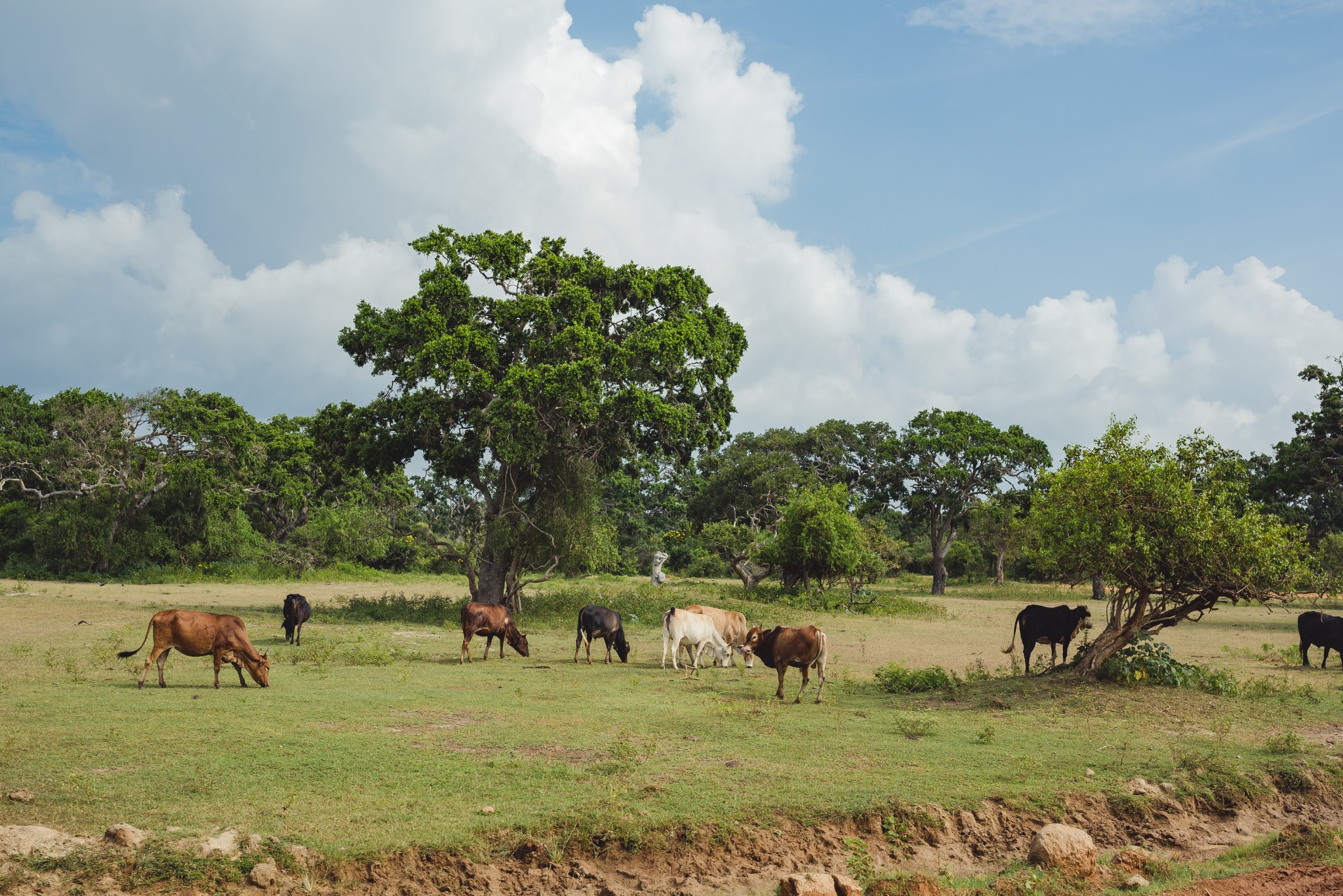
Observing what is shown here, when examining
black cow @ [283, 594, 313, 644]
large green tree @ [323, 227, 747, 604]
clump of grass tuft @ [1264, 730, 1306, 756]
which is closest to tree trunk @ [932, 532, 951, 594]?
large green tree @ [323, 227, 747, 604]

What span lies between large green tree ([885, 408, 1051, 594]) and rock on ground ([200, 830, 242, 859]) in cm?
4336

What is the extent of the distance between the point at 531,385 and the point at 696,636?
34.4 feet

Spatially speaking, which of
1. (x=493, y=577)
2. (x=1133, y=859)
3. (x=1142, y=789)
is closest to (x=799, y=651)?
(x=1142, y=789)

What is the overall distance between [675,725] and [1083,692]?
6752mm

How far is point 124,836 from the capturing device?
7043mm

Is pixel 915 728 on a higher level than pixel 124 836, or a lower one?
higher

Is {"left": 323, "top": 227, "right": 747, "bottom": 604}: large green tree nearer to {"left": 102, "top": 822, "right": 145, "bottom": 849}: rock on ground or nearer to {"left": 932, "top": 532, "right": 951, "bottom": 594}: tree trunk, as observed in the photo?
{"left": 102, "top": 822, "right": 145, "bottom": 849}: rock on ground

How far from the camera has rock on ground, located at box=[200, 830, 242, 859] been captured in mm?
7027

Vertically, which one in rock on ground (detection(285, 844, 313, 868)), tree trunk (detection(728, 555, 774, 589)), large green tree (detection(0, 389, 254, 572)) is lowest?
rock on ground (detection(285, 844, 313, 868))

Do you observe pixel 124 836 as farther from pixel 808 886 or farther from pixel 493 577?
pixel 493 577

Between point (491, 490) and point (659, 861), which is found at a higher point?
point (491, 490)

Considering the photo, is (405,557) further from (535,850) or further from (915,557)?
(535,850)

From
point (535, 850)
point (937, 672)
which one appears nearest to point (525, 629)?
point (937, 672)

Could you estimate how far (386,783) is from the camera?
887 cm
